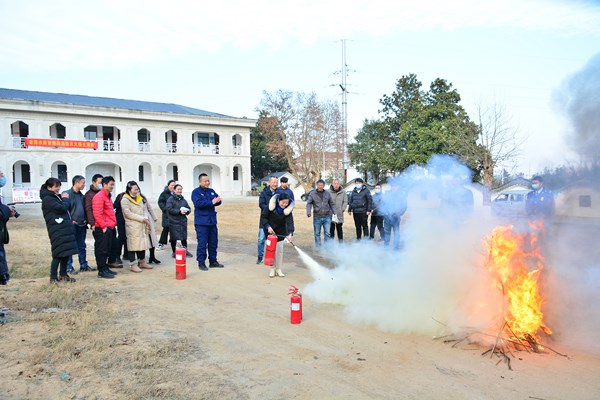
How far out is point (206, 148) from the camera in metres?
48.2

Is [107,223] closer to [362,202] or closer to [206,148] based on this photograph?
[362,202]

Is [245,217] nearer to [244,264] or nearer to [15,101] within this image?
[244,264]

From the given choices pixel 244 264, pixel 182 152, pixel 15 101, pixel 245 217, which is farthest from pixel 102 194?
pixel 182 152

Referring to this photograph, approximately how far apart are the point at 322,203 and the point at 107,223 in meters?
5.18

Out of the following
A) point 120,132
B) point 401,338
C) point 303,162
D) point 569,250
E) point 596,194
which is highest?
point 120,132

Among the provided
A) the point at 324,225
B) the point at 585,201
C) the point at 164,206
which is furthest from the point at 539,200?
the point at 164,206

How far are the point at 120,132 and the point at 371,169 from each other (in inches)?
1047

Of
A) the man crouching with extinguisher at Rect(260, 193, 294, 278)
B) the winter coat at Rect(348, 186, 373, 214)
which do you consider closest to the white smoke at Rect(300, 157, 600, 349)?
the man crouching with extinguisher at Rect(260, 193, 294, 278)

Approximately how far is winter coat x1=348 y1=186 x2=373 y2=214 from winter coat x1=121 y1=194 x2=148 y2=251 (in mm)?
5457

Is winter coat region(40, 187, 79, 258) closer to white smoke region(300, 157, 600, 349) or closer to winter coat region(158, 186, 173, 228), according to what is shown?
winter coat region(158, 186, 173, 228)

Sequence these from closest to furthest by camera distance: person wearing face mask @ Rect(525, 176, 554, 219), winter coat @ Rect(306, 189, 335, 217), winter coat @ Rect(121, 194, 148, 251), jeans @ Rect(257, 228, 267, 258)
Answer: person wearing face mask @ Rect(525, 176, 554, 219) < winter coat @ Rect(121, 194, 148, 251) < jeans @ Rect(257, 228, 267, 258) < winter coat @ Rect(306, 189, 335, 217)

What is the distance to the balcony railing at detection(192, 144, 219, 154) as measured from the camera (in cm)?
4731

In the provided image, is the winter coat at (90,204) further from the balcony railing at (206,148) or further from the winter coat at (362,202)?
the balcony railing at (206,148)

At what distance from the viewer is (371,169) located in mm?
44594
